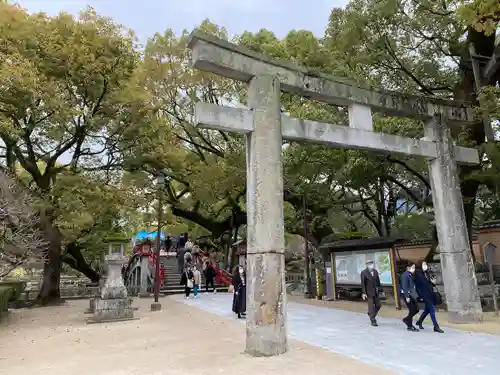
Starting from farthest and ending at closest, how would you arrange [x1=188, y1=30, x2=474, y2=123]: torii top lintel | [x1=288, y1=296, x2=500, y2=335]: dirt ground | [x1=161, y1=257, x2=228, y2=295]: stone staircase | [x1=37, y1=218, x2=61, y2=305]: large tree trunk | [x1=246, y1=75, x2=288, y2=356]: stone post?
[x1=161, y1=257, x2=228, y2=295]: stone staircase
[x1=37, y1=218, x2=61, y2=305]: large tree trunk
[x1=288, y1=296, x2=500, y2=335]: dirt ground
[x1=188, y1=30, x2=474, y2=123]: torii top lintel
[x1=246, y1=75, x2=288, y2=356]: stone post

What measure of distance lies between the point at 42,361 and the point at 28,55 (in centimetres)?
1171

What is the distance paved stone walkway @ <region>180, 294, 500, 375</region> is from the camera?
5.44 meters

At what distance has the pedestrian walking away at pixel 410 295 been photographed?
8.25 metres

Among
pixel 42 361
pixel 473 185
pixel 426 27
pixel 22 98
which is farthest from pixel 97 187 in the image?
pixel 473 185

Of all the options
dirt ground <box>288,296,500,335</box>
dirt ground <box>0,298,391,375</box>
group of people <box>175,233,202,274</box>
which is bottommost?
dirt ground <box>0,298,391,375</box>

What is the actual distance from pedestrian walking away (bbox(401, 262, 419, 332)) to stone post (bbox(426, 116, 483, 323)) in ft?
5.80

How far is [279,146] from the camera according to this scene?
23.6 ft

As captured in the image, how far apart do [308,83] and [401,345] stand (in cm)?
566

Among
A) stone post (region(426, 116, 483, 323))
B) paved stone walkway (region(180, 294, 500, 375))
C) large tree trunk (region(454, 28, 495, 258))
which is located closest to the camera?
paved stone walkway (region(180, 294, 500, 375))

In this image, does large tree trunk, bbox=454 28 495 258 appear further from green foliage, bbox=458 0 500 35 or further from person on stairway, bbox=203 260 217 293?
person on stairway, bbox=203 260 217 293

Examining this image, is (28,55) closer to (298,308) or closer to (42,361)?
(42,361)

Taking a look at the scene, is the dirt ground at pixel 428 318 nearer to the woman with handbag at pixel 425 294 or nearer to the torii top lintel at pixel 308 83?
the woman with handbag at pixel 425 294

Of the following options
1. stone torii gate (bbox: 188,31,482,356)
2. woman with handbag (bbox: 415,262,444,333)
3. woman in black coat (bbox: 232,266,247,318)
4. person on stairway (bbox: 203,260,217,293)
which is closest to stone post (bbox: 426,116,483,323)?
stone torii gate (bbox: 188,31,482,356)

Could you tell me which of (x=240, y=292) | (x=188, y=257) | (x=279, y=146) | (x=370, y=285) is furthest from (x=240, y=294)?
(x=188, y=257)
